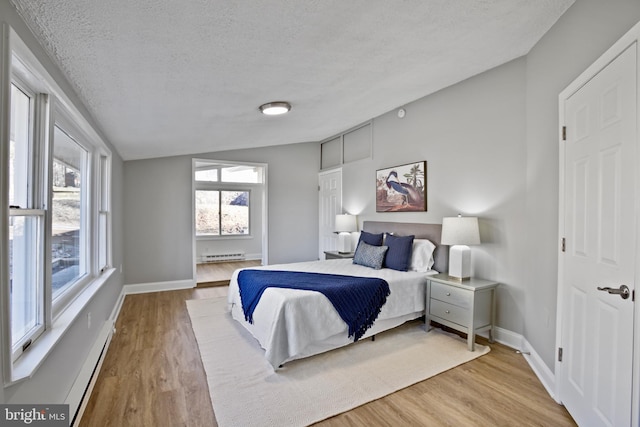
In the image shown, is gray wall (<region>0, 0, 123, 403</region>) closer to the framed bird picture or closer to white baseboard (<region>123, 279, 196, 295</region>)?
white baseboard (<region>123, 279, 196, 295</region>)

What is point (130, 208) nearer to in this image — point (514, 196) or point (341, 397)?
point (341, 397)

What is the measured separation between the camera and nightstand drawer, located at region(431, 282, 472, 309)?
120 inches

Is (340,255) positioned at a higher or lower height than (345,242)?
lower

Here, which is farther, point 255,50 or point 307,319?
point 307,319

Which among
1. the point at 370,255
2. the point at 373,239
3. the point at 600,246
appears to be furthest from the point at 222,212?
the point at 600,246

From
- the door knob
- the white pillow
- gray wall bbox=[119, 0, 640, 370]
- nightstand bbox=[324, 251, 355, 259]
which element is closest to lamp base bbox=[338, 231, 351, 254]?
nightstand bbox=[324, 251, 355, 259]

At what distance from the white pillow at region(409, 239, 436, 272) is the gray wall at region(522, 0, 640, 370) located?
3.24 feet

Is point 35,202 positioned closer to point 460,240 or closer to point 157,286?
point 460,240

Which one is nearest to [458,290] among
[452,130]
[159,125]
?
[452,130]

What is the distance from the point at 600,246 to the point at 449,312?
1.69 m

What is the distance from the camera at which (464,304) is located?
3068 mm

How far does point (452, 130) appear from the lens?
3.71m

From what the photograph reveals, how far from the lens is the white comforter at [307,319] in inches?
103

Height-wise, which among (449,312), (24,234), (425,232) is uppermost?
(24,234)
